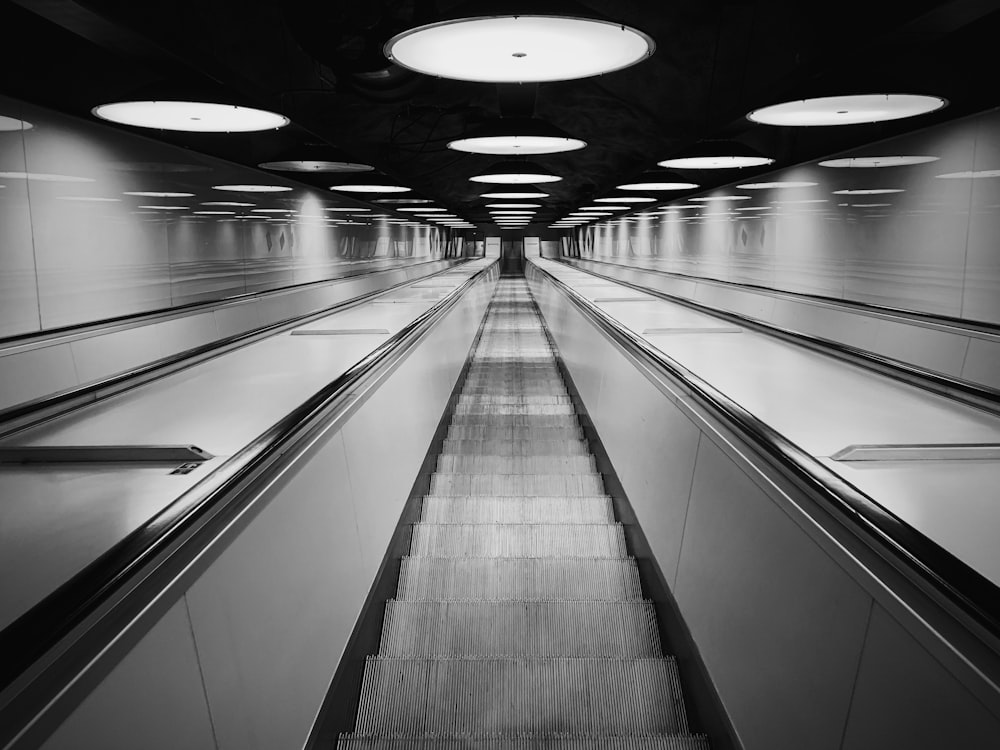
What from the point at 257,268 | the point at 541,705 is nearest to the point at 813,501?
the point at 541,705

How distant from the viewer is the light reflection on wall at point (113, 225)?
16.2 ft

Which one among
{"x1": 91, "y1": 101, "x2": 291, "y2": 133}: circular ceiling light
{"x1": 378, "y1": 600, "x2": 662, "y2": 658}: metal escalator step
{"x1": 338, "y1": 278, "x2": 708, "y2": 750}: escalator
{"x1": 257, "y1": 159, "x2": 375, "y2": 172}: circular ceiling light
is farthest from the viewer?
{"x1": 257, "y1": 159, "x2": 375, "y2": 172}: circular ceiling light

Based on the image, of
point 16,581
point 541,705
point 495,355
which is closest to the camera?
point 16,581

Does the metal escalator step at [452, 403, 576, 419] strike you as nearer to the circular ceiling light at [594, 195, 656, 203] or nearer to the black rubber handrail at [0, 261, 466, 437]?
the black rubber handrail at [0, 261, 466, 437]

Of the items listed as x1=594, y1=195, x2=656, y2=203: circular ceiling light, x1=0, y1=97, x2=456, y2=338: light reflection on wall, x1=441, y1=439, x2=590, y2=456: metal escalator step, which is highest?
x1=594, y1=195, x2=656, y2=203: circular ceiling light

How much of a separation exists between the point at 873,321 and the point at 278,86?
25.3ft

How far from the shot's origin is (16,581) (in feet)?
4.69

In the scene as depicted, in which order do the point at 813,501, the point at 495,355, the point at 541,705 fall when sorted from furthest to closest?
the point at 495,355 < the point at 541,705 < the point at 813,501

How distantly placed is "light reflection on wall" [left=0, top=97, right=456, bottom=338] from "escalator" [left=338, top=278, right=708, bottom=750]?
3.31 metres

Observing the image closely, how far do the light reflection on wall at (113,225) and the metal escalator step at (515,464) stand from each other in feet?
10.5

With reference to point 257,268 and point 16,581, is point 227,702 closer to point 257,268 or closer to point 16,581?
point 16,581

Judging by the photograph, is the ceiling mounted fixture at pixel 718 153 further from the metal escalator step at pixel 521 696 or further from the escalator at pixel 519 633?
the metal escalator step at pixel 521 696

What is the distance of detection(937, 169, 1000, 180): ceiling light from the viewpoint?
5.24 meters

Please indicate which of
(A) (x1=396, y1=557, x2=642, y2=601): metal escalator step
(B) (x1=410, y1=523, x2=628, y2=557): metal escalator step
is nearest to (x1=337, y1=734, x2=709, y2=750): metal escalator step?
(A) (x1=396, y1=557, x2=642, y2=601): metal escalator step
